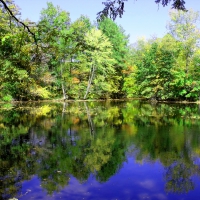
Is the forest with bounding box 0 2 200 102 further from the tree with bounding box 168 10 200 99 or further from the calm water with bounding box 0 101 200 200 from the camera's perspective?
the calm water with bounding box 0 101 200 200

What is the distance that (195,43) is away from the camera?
33906mm

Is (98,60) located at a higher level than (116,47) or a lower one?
lower

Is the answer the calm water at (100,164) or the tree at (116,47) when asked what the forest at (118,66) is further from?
the calm water at (100,164)

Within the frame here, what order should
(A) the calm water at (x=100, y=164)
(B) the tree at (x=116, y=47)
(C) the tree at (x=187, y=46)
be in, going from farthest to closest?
(B) the tree at (x=116, y=47)
(C) the tree at (x=187, y=46)
(A) the calm water at (x=100, y=164)

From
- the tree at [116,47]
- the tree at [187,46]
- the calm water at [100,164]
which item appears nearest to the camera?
the calm water at [100,164]

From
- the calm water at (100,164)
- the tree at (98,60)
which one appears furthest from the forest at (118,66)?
the calm water at (100,164)

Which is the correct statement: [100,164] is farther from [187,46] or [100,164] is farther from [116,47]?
[116,47]

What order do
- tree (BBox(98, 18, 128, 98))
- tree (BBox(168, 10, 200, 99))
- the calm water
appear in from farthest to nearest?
tree (BBox(98, 18, 128, 98)) → tree (BBox(168, 10, 200, 99)) → the calm water

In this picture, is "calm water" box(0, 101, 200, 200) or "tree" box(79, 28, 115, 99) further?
"tree" box(79, 28, 115, 99)

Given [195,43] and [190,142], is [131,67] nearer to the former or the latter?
[195,43]

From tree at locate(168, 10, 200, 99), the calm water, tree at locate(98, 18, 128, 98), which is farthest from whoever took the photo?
tree at locate(98, 18, 128, 98)

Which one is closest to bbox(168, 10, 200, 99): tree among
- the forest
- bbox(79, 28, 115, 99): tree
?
the forest

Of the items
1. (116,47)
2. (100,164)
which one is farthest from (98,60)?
(100,164)

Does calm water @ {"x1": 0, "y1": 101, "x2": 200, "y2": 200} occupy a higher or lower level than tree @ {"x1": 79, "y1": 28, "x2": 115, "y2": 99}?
lower
